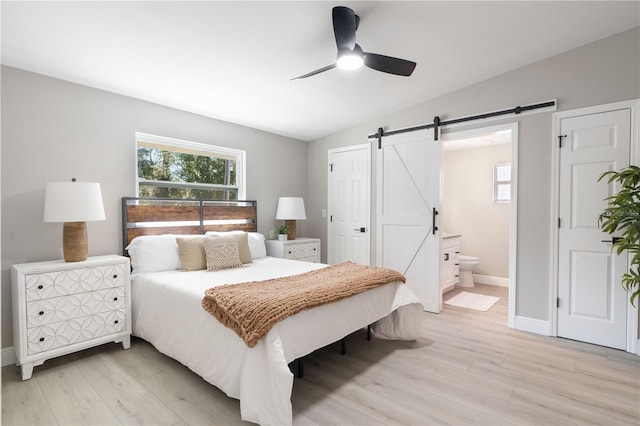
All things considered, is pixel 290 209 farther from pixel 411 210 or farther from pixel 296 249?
pixel 411 210

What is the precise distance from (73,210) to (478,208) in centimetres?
558

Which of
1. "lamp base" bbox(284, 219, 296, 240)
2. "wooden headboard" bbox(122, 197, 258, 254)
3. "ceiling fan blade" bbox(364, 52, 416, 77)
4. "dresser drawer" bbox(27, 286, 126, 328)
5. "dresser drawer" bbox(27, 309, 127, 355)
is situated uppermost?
"ceiling fan blade" bbox(364, 52, 416, 77)

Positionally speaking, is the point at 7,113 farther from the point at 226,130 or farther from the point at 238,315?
the point at 238,315

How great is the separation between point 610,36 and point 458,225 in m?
3.50

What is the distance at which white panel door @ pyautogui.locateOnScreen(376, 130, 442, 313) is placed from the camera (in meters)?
4.24

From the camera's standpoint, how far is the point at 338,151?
521 centimetres

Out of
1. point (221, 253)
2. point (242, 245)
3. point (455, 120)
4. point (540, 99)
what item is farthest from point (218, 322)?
point (540, 99)

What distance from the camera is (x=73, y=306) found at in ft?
9.22

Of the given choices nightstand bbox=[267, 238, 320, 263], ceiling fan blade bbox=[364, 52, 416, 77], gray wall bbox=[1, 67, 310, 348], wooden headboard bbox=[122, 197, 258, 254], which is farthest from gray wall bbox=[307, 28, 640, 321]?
gray wall bbox=[1, 67, 310, 348]

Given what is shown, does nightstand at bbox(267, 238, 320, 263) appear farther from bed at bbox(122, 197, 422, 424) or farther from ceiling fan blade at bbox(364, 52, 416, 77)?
ceiling fan blade at bbox(364, 52, 416, 77)

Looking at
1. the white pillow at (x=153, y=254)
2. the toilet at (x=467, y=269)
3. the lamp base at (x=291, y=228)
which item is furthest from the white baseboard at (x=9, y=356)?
the toilet at (x=467, y=269)

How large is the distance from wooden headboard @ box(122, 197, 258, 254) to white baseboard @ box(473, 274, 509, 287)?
3.77 m

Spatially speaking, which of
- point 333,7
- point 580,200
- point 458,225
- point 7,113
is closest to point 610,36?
point 580,200

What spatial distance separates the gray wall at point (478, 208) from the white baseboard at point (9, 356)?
17.8 ft
